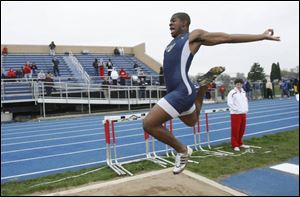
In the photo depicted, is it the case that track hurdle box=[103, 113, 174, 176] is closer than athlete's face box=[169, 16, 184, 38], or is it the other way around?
athlete's face box=[169, 16, 184, 38]

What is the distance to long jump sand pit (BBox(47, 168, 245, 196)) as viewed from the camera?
243 inches

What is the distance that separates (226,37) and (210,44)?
17 centimetres

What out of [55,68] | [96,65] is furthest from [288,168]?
[55,68]

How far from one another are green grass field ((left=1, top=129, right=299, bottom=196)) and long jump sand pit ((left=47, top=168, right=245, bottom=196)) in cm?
42

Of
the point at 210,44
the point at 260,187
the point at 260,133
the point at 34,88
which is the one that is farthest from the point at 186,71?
the point at 34,88

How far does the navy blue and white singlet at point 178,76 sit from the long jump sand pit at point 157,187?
279cm

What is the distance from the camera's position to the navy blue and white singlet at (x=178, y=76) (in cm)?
362

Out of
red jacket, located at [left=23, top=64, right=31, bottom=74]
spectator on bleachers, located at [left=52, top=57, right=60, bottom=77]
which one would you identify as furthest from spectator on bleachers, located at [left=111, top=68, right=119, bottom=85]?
spectator on bleachers, located at [left=52, top=57, right=60, bottom=77]

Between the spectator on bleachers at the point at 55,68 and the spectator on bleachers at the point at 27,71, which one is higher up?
the spectator on bleachers at the point at 55,68

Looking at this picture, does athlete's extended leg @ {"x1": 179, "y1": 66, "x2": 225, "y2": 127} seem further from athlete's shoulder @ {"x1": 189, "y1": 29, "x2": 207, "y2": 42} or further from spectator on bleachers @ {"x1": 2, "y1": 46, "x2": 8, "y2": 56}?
spectator on bleachers @ {"x1": 2, "y1": 46, "x2": 8, "y2": 56}

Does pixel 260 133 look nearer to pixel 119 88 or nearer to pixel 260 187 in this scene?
pixel 260 187

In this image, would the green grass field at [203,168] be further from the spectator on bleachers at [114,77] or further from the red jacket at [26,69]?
the red jacket at [26,69]

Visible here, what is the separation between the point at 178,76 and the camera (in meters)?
3.66

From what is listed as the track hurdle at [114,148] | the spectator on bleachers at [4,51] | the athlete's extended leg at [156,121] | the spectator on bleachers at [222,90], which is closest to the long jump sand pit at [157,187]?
the track hurdle at [114,148]
